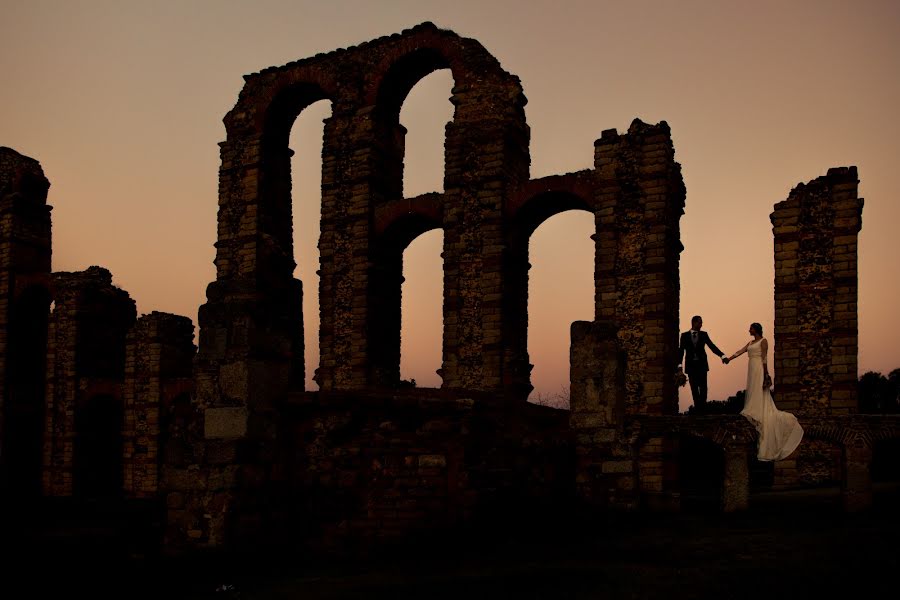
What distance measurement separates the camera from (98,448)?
24031mm

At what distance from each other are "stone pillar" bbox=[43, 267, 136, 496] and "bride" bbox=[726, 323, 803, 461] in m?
18.5

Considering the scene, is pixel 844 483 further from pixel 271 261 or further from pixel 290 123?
pixel 290 123

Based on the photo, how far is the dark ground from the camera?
618 centimetres

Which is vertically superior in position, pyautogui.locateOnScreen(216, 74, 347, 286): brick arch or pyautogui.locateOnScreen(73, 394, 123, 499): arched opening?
pyautogui.locateOnScreen(216, 74, 347, 286): brick arch

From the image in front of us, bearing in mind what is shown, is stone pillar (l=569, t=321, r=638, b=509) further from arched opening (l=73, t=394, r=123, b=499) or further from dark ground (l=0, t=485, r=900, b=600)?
arched opening (l=73, t=394, r=123, b=499)

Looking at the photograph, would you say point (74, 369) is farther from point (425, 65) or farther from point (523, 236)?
point (523, 236)

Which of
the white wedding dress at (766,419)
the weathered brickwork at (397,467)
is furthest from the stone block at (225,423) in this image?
the white wedding dress at (766,419)

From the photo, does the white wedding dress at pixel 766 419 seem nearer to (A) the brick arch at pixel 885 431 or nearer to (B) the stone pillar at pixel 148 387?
(A) the brick arch at pixel 885 431

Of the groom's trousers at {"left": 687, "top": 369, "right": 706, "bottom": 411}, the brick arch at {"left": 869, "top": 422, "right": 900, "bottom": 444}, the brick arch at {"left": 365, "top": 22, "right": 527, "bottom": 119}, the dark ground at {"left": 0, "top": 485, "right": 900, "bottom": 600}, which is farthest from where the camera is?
the brick arch at {"left": 365, "top": 22, "right": 527, "bottom": 119}

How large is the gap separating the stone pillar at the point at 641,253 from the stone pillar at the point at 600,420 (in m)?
6.06

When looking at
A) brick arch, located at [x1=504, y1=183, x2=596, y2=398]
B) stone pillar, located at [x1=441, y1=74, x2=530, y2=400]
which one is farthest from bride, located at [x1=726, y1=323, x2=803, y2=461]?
stone pillar, located at [x1=441, y1=74, x2=530, y2=400]

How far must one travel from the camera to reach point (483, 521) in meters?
8.61

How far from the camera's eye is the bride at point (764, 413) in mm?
9906

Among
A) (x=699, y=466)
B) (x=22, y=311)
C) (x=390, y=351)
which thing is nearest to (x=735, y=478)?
(x=390, y=351)
